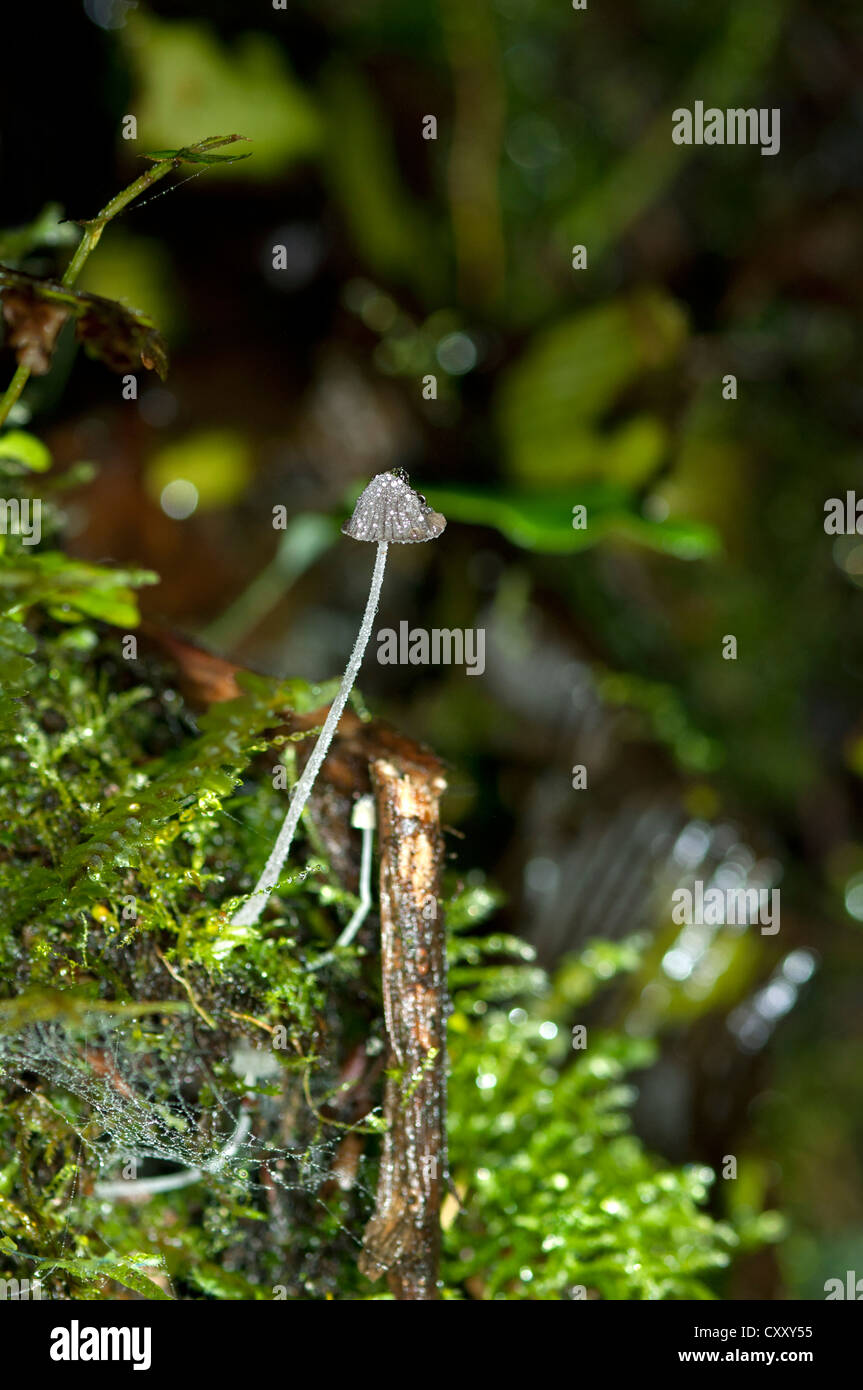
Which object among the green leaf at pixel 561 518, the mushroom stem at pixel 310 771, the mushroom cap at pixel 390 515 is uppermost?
the green leaf at pixel 561 518

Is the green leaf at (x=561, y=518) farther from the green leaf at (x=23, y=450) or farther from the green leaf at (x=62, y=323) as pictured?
the green leaf at (x=62, y=323)

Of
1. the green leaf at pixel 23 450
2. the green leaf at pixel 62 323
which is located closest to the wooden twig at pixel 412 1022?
the green leaf at pixel 62 323

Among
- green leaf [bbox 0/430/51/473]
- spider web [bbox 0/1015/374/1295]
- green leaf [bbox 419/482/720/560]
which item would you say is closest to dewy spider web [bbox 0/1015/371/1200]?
spider web [bbox 0/1015/374/1295]

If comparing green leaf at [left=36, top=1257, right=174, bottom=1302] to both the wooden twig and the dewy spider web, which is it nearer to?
the dewy spider web
